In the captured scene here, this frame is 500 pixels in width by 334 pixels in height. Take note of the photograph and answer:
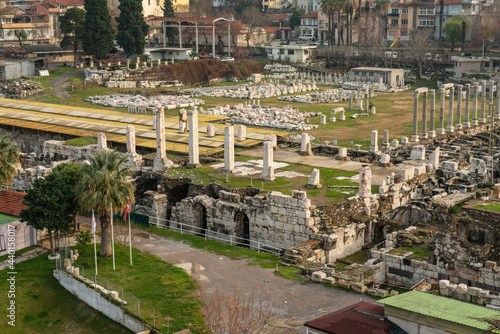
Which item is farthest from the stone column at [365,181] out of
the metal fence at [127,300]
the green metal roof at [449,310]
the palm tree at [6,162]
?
the palm tree at [6,162]

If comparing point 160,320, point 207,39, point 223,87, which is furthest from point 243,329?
point 207,39

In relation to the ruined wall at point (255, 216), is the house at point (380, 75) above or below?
above

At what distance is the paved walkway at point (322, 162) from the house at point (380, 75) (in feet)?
214

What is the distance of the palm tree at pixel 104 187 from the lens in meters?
35.2

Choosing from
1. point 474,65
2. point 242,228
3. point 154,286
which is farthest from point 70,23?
point 154,286

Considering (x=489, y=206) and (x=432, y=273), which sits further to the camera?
(x=432, y=273)

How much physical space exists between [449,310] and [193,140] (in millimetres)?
29432

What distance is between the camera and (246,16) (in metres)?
184

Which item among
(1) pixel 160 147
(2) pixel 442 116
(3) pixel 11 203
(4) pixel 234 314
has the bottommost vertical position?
(4) pixel 234 314

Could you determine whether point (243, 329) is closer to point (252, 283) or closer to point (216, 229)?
point (252, 283)

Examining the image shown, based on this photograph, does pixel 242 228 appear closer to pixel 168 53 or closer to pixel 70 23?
pixel 70 23

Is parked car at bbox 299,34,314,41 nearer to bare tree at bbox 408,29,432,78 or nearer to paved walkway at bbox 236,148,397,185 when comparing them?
bare tree at bbox 408,29,432,78

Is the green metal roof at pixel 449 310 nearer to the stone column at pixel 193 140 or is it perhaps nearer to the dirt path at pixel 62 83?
the stone column at pixel 193 140

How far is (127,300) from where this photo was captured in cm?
3080
